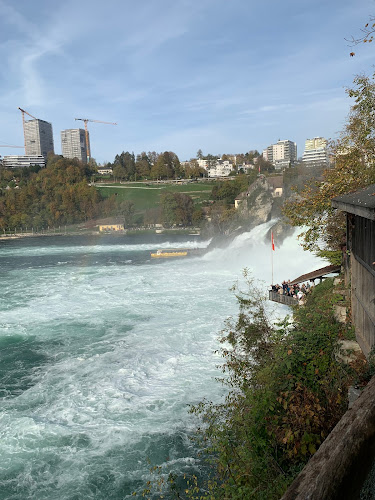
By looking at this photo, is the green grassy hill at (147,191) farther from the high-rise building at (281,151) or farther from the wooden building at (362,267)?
the wooden building at (362,267)

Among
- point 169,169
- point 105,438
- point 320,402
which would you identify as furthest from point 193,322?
point 169,169

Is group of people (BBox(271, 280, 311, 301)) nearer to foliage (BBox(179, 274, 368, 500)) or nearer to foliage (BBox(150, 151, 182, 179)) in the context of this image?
foliage (BBox(179, 274, 368, 500))

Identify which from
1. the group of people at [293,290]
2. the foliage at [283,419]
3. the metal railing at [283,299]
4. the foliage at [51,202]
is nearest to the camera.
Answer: the foliage at [283,419]

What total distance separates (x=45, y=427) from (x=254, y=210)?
5650 cm

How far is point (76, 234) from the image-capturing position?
100062 millimetres

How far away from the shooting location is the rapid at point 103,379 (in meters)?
9.96

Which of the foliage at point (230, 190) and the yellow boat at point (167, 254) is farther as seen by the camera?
the foliage at point (230, 190)

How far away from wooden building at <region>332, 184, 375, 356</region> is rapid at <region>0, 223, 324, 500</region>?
4154 millimetres

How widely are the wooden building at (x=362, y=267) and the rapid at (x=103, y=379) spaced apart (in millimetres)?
4154

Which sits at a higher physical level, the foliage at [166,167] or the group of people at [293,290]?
the foliage at [166,167]

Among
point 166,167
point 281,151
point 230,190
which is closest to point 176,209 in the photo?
point 230,190

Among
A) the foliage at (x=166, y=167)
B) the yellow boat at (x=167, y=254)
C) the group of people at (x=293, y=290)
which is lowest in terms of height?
the yellow boat at (x=167, y=254)

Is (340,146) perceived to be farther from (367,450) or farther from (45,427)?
(367,450)

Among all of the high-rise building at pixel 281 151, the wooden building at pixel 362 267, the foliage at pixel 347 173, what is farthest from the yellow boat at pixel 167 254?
the high-rise building at pixel 281 151
